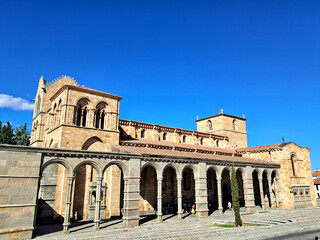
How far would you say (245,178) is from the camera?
27.2 m

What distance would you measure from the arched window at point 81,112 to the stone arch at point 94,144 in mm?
1775

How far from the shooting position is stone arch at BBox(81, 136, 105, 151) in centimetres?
2284

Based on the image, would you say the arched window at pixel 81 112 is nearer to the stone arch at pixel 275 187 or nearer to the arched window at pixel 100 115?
the arched window at pixel 100 115

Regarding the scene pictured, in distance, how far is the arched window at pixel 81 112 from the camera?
23156mm

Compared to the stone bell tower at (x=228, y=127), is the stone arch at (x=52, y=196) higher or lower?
lower

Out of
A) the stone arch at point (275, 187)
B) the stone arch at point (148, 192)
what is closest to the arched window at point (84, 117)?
the stone arch at point (148, 192)

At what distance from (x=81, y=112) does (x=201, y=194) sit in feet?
46.5

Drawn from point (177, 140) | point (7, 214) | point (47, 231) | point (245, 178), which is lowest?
point (47, 231)

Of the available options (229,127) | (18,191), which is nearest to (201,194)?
(18,191)

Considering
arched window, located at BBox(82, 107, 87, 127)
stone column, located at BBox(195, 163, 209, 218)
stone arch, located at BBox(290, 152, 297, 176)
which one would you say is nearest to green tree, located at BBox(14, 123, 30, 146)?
arched window, located at BBox(82, 107, 87, 127)

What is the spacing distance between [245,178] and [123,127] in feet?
50.4

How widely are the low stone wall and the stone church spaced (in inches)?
5.1

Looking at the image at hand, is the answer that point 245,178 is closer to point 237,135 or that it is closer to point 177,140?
point 177,140

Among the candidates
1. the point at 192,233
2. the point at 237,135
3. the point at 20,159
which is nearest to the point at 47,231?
the point at 20,159
